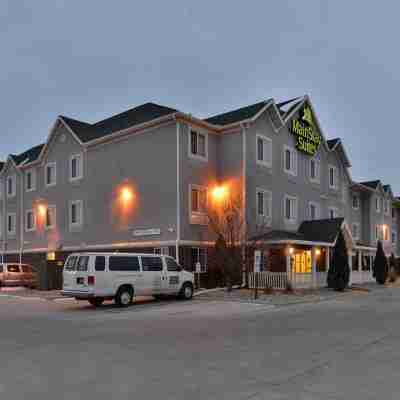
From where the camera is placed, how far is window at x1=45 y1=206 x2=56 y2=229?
36.5m

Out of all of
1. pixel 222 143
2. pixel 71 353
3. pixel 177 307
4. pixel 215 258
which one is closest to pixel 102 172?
pixel 222 143

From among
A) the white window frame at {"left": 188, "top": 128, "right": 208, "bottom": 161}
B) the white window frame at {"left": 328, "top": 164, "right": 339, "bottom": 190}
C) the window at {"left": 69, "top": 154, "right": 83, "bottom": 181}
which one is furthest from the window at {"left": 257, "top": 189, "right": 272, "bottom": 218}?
the window at {"left": 69, "top": 154, "right": 83, "bottom": 181}

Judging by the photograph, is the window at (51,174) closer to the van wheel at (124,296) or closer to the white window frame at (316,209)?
the white window frame at (316,209)

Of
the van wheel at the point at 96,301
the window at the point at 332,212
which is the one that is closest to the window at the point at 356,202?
the window at the point at 332,212

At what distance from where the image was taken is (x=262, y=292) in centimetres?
2602

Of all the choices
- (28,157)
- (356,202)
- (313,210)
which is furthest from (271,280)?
(28,157)

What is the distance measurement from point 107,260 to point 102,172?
1379cm

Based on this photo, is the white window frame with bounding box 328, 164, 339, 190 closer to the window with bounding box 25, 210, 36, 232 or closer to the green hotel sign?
the green hotel sign

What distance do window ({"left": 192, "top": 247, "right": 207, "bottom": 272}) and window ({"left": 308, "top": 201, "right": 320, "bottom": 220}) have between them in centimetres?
1042

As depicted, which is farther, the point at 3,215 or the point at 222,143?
the point at 3,215

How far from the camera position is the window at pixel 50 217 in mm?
36506

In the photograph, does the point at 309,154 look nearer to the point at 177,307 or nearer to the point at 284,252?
the point at 284,252

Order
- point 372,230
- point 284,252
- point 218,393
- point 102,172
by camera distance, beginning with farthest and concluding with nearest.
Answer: point 372,230
point 102,172
point 284,252
point 218,393

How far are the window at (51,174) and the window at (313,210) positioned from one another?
18554mm
